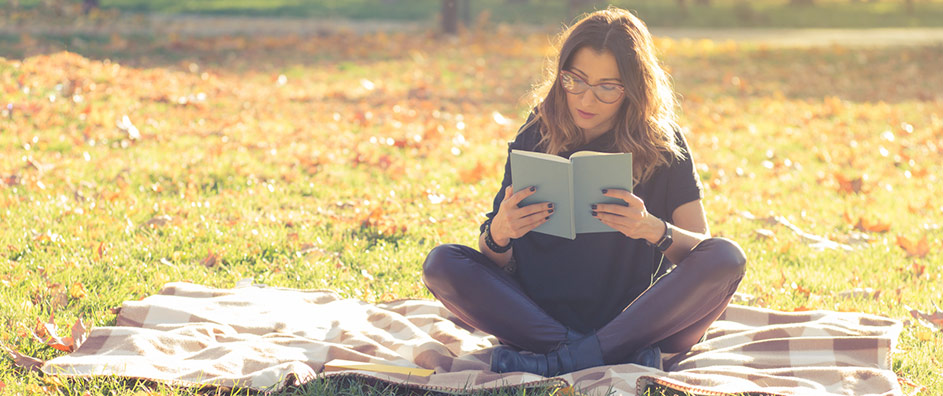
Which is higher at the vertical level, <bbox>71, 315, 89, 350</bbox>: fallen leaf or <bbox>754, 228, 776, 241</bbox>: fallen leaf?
<bbox>71, 315, 89, 350</bbox>: fallen leaf

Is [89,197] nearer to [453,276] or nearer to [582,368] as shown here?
[453,276]

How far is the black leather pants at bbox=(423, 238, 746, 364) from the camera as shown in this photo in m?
2.86

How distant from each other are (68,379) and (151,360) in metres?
0.27

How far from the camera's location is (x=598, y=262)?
3127 mm

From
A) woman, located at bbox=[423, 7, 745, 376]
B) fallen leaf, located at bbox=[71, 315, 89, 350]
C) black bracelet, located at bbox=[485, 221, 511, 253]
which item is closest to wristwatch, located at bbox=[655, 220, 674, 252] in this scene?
woman, located at bbox=[423, 7, 745, 376]

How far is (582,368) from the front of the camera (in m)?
2.96

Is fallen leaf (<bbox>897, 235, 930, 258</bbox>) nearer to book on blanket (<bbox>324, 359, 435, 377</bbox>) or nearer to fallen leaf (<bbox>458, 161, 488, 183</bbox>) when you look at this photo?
fallen leaf (<bbox>458, 161, 488, 183</bbox>)

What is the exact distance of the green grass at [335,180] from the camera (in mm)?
4090

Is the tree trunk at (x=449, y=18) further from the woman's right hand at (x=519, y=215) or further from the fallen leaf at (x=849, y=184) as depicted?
the woman's right hand at (x=519, y=215)

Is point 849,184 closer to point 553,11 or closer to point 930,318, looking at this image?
point 930,318

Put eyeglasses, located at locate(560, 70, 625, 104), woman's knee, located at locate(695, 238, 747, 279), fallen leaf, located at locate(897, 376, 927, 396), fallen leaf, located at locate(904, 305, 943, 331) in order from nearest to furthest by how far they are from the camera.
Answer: woman's knee, located at locate(695, 238, 747, 279) < eyeglasses, located at locate(560, 70, 625, 104) < fallen leaf, located at locate(897, 376, 927, 396) < fallen leaf, located at locate(904, 305, 943, 331)

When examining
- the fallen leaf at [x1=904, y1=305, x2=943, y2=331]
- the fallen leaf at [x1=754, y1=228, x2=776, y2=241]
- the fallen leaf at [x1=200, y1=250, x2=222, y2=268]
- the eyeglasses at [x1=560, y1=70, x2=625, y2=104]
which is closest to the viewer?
the eyeglasses at [x1=560, y1=70, x2=625, y2=104]

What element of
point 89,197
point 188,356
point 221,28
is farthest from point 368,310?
point 221,28

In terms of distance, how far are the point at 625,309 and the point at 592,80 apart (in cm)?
78
